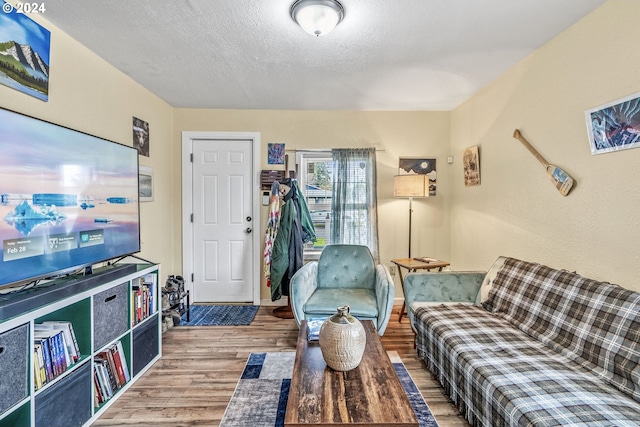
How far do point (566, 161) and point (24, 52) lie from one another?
11.2 feet

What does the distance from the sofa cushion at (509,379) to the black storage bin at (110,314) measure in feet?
6.75

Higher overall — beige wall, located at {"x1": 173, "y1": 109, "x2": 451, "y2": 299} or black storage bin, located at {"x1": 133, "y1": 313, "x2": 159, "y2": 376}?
beige wall, located at {"x1": 173, "y1": 109, "x2": 451, "y2": 299}

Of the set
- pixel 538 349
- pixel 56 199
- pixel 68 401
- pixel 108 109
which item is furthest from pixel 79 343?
pixel 538 349

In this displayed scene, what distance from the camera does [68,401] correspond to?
5.09 feet

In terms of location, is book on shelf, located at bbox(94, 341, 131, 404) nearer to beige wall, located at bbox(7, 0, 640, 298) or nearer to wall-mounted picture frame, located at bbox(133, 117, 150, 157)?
beige wall, located at bbox(7, 0, 640, 298)

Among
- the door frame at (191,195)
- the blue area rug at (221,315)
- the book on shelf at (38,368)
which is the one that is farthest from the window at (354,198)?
the book on shelf at (38,368)

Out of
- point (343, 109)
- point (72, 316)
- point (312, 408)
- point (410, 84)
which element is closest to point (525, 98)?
point (410, 84)

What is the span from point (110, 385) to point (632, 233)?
10.4ft

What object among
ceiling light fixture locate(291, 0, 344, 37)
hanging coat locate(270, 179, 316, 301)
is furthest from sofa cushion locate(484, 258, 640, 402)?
ceiling light fixture locate(291, 0, 344, 37)

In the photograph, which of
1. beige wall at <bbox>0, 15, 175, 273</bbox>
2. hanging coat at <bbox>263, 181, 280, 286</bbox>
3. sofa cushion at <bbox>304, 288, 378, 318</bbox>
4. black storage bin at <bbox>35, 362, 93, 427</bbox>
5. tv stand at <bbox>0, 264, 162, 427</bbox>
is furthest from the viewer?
hanging coat at <bbox>263, 181, 280, 286</bbox>

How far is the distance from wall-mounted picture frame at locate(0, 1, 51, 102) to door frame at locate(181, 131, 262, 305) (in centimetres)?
178

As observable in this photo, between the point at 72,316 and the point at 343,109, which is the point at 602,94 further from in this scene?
the point at 72,316

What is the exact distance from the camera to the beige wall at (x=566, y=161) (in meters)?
1.69

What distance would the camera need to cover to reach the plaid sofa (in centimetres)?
124
